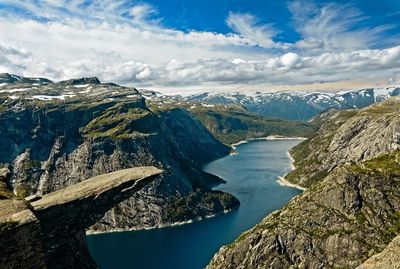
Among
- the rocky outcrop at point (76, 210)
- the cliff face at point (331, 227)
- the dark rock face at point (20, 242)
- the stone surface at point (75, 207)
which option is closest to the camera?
the dark rock face at point (20, 242)

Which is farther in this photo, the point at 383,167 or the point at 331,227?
the point at 383,167

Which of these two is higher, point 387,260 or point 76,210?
point 387,260

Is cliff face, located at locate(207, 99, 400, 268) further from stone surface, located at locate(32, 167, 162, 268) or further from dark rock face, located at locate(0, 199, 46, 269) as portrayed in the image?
dark rock face, located at locate(0, 199, 46, 269)

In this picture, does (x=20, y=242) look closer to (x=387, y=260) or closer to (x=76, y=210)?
(x=76, y=210)

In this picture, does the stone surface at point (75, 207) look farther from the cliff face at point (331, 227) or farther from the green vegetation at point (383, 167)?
the green vegetation at point (383, 167)

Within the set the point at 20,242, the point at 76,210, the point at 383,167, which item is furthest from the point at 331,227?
the point at 20,242

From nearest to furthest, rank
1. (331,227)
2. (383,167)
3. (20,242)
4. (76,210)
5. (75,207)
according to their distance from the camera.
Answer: (20,242) → (75,207) → (76,210) → (331,227) → (383,167)

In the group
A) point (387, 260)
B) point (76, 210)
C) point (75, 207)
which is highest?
point (387, 260)

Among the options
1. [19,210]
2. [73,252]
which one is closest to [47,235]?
[73,252]

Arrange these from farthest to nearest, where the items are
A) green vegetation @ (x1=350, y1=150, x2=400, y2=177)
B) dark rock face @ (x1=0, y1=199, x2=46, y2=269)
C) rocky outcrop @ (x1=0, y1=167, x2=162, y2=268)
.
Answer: green vegetation @ (x1=350, y1=150, x2=400, y2=177) < rocky outcrop @ (x1=0, y1=167, x2=162, y2=268) < dark rock face @ (x1=0, y1=199, x2=46, y2=269)

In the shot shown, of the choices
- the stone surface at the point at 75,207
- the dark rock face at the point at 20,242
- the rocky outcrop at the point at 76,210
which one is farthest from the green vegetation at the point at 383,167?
the dark rock face at the point at 20,242

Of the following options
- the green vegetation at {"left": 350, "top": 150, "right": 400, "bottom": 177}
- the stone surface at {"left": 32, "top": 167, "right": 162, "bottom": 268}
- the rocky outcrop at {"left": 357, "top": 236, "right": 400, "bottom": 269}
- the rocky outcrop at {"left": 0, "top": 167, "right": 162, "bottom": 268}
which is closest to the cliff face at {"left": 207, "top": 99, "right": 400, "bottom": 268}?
the green vegetation at {"left": 350, "top": 150, "right": 400, "bottom": 177}
